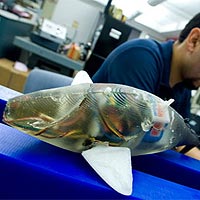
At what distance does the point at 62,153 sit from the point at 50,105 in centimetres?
10

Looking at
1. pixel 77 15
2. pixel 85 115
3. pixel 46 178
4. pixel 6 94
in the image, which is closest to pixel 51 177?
pixel 46 178

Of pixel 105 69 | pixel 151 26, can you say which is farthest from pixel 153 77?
pixel 151 26

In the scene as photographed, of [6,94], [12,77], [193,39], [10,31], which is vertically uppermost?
[193,39]

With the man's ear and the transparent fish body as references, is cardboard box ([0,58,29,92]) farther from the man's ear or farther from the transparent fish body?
the transparent fish body

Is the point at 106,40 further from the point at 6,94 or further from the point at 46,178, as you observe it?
the point at 46,178

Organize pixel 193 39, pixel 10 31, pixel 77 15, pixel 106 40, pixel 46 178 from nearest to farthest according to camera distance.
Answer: pixel 46 178 < pixel 193 39 < pixel 10 31 < pixel 106 40 < pixel 77 15

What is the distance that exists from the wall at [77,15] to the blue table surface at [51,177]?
18.0 ft

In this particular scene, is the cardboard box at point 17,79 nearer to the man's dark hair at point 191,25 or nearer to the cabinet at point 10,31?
the cabinet at point 10,31

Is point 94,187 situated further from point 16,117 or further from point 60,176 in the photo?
point 16,117

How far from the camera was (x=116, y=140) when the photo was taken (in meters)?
0.45

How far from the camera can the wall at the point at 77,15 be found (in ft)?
18.9

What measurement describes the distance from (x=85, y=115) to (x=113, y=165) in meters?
0.09

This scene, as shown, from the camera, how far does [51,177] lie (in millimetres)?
386

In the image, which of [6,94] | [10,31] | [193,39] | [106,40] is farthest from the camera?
[106,40]
